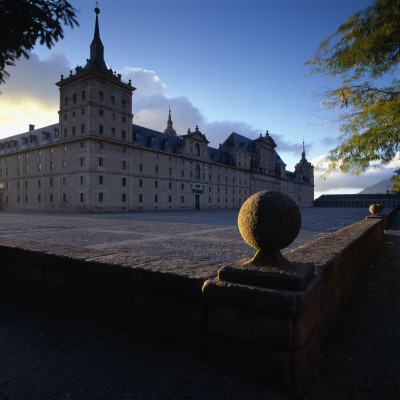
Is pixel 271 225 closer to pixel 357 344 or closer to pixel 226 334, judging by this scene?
pixel 226 334

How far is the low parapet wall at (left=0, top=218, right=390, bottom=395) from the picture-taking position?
2.21m

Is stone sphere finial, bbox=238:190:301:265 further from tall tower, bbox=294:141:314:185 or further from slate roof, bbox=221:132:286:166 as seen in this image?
tall tower, bbox=294:141:314:185

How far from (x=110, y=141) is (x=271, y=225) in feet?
138

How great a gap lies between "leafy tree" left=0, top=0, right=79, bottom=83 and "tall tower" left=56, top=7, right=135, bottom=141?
3354cm

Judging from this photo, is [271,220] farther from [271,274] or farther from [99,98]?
[99,98]

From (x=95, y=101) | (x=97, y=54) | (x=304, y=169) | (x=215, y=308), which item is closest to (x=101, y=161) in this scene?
(x=95, y=101)

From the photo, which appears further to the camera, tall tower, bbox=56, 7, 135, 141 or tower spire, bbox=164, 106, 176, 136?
tower spire, bbox=164, 106, 176, 136

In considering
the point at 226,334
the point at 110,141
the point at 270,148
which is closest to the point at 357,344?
the point at 226,334

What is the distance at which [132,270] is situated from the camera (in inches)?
115

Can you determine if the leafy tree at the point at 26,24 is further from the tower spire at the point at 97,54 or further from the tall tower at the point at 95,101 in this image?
the tower spire at the point at 97,54

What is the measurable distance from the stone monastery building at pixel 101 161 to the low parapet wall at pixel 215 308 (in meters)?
38.0

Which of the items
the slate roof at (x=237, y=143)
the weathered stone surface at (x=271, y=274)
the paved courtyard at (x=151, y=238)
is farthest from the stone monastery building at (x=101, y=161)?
the weathered stone surface at (x=271, y=274)

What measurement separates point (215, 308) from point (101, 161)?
136ft

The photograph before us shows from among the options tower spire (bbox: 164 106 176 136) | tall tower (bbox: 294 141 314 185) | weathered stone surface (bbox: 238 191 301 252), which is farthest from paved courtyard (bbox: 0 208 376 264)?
tall tower (bbox: 294 141 314 185)
